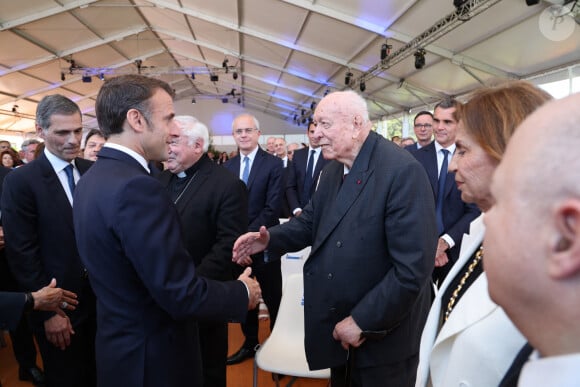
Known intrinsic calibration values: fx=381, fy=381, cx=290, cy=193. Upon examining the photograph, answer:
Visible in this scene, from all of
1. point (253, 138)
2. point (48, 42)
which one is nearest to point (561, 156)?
point (253, 138)

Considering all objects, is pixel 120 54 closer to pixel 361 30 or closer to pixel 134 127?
pixel 361 30

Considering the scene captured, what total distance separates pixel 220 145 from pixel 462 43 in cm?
1889

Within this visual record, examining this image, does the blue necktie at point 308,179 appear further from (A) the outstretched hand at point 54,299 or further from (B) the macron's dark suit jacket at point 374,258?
(A) the outstretched hand at point 54,299

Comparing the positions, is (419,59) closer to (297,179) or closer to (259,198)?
(297,179)

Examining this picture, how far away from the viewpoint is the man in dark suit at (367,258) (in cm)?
150

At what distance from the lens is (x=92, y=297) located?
84.7 inches

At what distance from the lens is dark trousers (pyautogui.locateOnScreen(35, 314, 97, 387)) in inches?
79.5

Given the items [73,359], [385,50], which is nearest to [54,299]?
[73,359]

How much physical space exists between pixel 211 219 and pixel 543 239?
1889mm

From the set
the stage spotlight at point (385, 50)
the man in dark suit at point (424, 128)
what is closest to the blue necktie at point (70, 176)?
the man in dark suit at point (424, 128)

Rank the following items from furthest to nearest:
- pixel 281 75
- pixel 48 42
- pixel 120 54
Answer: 1. pixel 281 75
2. pixel 120 54
3. pixel 48 42

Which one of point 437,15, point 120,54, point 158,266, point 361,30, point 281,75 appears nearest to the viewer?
point 158,266

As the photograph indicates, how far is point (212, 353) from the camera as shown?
7.63 ft

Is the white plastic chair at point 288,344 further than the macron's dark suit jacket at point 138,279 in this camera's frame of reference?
Yes
